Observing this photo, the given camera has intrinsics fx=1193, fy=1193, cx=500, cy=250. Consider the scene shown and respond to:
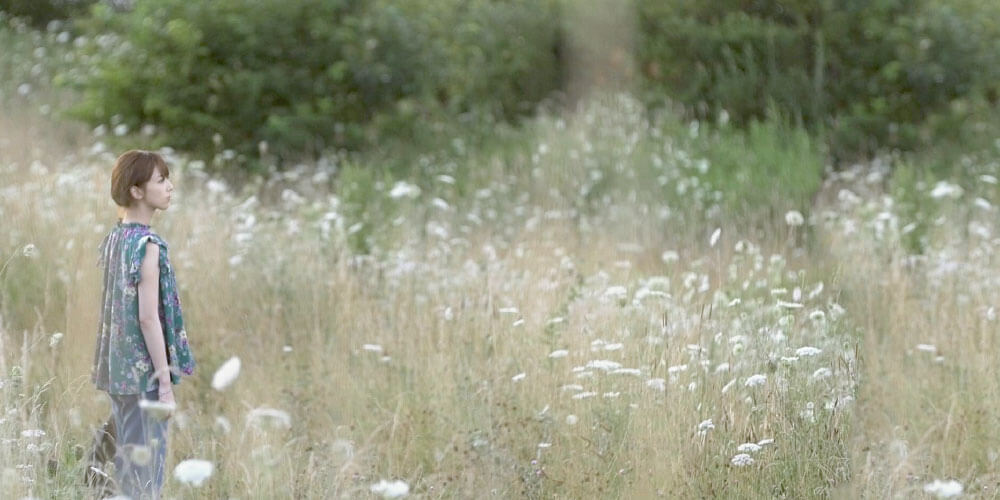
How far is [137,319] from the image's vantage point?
4.02m

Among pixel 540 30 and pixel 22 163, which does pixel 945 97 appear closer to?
pixel 540 30

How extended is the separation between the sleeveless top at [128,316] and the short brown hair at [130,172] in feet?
0.35

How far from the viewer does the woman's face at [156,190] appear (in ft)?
13.2

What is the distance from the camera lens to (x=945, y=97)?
12734mm

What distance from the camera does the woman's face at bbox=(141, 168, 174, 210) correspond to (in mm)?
4027

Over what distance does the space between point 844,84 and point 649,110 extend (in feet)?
6.80

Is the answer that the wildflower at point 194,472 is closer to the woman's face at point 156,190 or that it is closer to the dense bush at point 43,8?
the woman's face at point 156,190

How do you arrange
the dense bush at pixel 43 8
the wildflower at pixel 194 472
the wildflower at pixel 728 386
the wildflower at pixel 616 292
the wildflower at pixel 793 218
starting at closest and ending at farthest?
the wildflower at pixel 194 472 < the wildflower at pixel 728 386 < the wildflower at pixel 616 292 < the wildflower at pixel 793 218 < the dense bush at pixel 43 8

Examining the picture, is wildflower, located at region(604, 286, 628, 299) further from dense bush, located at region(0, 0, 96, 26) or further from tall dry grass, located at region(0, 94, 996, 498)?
dense bush, located at region(0, 0, 96, 26)

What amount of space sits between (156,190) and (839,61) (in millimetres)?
10045

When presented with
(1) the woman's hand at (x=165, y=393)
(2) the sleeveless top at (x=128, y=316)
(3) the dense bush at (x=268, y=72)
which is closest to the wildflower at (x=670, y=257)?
(2) the sleeveless top at (x=128, y=316)

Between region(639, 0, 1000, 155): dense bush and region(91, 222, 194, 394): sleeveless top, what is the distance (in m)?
9.15

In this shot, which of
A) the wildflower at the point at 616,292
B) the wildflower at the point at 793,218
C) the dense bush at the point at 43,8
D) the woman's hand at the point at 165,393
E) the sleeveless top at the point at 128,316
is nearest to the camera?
the woman's hand at the point at 165,393

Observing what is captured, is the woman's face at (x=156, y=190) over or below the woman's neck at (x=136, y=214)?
over
